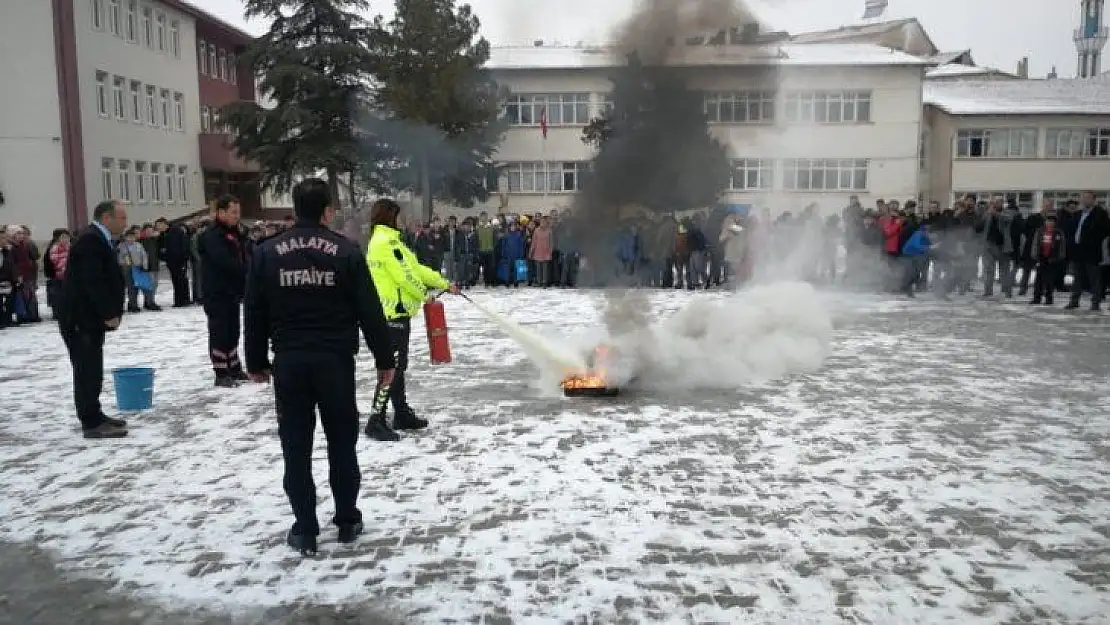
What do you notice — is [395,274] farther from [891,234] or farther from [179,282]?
[891,234]

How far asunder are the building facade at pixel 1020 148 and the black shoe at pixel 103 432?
43913mm

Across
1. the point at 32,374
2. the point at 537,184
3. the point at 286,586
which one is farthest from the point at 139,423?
the point at 537,184

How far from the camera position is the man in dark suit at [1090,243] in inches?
571

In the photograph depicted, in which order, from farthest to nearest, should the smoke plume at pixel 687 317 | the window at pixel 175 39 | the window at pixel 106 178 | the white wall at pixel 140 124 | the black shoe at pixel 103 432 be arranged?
the window at pixel 175 39, the window at pixel 106 178, the white wall at pixel 140 124, the smoke plume at pixel 687 317, the black shoe at pixel 103 432

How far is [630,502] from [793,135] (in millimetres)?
21426

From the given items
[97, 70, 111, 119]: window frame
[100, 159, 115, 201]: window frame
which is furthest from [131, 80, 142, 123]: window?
[100, 159, 115, 201]: window frame

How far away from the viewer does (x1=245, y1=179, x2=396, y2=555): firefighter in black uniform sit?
4.53m

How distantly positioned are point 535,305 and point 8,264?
952 centimetres

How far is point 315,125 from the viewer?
1307 inches

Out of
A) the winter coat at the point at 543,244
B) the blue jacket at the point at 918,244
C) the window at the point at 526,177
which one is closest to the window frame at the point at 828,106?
the blue jacket at the point at 918,244

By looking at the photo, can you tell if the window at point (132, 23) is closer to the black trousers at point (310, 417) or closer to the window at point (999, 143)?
the black trousers at point (310, 417)

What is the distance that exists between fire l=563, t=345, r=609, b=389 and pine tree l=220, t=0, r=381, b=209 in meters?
26.0

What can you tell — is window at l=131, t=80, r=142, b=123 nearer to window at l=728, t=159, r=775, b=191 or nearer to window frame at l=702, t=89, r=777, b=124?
window at l=728, t=159, r=775, b=191

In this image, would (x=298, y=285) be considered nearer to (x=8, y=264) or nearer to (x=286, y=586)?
(x=286, y=586)
